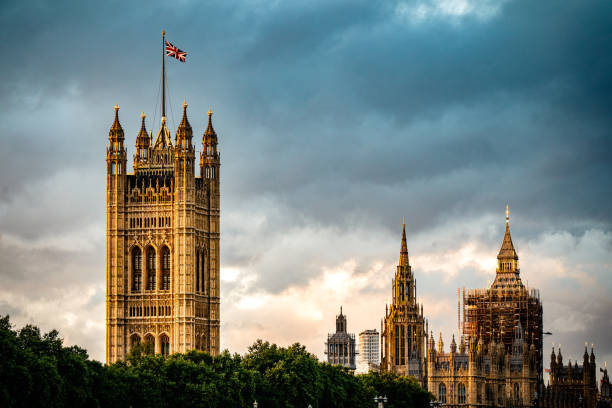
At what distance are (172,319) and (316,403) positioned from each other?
48.3m

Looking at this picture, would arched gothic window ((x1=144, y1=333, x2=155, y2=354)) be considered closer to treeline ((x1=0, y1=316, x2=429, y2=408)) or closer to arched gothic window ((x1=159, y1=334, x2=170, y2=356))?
arched gothic window ((x1=159, y1=334, x2=170, y2=356))

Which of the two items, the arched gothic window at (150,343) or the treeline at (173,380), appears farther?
the arched gothic window at (150,343)

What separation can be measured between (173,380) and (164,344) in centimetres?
6261

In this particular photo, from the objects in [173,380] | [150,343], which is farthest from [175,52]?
[173,380]

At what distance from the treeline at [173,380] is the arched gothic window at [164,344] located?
25.5m

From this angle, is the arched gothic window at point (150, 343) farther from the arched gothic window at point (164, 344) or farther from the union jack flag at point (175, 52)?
the union jack flag at point (175, 52)

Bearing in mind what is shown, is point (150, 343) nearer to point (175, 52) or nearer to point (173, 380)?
point (175, 52)

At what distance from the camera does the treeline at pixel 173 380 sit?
106m

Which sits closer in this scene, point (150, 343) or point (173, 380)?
point (173, 380)

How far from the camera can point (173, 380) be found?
13562cm

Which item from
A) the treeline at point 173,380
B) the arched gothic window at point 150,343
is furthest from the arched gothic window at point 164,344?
the treeline at point 173,380

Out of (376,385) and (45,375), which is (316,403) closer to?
(376,385)

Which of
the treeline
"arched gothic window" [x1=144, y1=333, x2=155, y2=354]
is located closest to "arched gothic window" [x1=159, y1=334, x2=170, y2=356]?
"arched gothic window" [x1=144, y1=333, x2=155, y2=354]

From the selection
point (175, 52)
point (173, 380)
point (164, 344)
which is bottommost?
point (173, 380)
